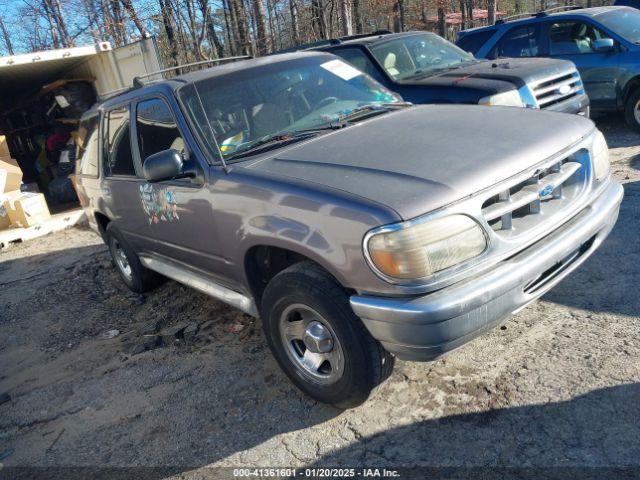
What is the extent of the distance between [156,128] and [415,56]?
4419mm

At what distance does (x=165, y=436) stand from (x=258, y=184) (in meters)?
1.53

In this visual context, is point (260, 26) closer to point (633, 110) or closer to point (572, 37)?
point (572, 37)

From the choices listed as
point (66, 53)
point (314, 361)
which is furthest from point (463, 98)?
point (66, 53)

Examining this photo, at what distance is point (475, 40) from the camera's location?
9.28 meters

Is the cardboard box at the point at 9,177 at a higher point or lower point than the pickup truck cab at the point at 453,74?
lower

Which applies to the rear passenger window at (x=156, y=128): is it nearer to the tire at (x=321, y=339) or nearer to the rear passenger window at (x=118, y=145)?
the rear passenger window at (x=118, y=145)

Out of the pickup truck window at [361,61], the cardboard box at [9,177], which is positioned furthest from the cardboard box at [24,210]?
the pickup truck window at [361,61]

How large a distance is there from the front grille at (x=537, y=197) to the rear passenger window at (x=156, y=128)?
200cm

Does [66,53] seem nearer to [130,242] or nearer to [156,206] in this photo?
[130,242]

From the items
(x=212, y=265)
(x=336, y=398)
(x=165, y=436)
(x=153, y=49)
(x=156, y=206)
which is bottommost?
(x=165, y=436)

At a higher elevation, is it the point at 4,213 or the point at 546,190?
the point at 546,190

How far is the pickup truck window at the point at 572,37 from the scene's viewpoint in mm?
7914

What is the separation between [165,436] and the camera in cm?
305

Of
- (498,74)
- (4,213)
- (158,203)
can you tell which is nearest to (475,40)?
(498,74)
